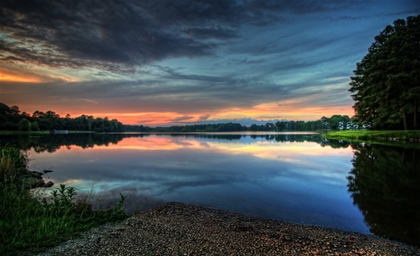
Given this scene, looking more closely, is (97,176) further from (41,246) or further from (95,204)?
(41,246)

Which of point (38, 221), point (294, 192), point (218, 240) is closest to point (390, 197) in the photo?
point (294, 192)

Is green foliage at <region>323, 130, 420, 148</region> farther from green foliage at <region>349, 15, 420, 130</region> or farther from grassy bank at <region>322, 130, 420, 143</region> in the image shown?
green foliage at <region>349, 15, 420, 130</region>

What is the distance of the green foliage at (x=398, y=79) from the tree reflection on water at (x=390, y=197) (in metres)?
27.7

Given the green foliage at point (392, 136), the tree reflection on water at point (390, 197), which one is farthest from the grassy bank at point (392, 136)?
the tree reflection on water at point (390, 197)

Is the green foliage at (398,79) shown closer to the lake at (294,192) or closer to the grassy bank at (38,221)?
the lake at (294,192)

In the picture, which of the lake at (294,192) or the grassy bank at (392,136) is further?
the grassy bank at (392,136)

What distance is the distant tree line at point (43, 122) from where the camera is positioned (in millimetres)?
104562

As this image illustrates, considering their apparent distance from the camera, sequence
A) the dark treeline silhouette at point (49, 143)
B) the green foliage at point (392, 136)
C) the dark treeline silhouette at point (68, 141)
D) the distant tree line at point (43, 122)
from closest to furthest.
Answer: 1. the dark treeline silhouette at point (49, 143)
2. the green foliage at point (392, 136)
3. the dark treeline silhouette at point (68, 141)
4. the distant tree line at point (43, 122)

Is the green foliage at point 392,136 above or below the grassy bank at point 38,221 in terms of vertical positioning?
above

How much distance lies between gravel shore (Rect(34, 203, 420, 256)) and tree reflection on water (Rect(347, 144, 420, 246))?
4.21ft

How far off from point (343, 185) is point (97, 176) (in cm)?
1639

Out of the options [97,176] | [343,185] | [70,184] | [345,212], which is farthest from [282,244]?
[97,176]

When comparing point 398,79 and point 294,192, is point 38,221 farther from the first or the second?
point 398,79

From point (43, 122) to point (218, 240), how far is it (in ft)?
562
